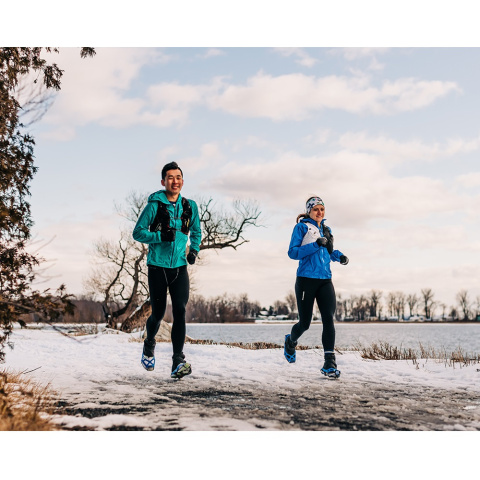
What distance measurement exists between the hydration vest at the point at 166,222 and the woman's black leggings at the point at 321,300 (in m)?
1.67

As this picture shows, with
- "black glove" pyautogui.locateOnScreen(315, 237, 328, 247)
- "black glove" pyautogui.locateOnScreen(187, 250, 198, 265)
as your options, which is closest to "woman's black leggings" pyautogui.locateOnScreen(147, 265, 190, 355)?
"black glove" pyautogui.locateOnScreen(187, 250, 198, 265)

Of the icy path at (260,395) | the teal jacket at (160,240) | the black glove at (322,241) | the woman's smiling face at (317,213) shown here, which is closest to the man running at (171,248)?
the teal jacket at (160,240)

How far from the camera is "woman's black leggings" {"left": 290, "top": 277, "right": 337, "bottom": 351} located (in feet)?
20.3

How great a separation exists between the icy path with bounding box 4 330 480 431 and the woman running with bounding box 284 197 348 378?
613 mm

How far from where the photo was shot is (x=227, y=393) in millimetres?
4969

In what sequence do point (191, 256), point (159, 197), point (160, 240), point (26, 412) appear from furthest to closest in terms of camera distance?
point (159, 197), point (191, 256), point (160, 240), point (26, 412)

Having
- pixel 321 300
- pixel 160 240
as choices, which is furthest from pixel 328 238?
pixel 160 240

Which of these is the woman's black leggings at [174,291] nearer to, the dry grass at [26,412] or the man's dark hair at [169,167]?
the man's dark hair at [169,167]

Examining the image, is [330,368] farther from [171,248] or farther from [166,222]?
[166,222]

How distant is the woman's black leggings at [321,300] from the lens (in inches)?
244

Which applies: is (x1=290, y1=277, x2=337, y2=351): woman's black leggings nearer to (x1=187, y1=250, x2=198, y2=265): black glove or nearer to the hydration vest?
(x1=187, y1=250, x2=198, y2=265): black glove

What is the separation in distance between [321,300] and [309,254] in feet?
2.02

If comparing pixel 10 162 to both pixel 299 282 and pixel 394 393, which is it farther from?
pixel 394 393

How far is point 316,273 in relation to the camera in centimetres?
624
